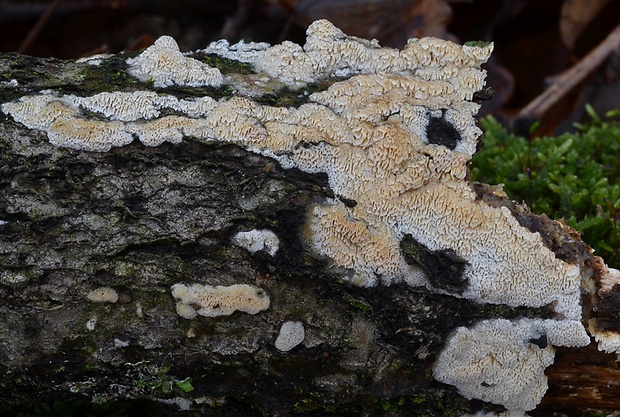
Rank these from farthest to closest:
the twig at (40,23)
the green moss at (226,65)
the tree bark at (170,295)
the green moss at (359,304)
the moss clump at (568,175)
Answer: the twig at (40,23), the moss clump at (568,175), the green moss at (226,65), the green moss at (359,304), the tree bark at (170,295)

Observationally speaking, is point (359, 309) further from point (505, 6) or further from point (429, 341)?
point (505, 6)

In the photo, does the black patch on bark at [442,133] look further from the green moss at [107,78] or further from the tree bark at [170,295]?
the green moss at [107,78]

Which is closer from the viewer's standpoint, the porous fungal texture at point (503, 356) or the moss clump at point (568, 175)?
the porous fungal texture at point (503, 356)

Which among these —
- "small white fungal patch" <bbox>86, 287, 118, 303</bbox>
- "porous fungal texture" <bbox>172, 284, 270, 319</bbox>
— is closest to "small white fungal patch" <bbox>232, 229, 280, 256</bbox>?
"porous fungal texture" <bbox>172, 284, 270, 319</bbox>

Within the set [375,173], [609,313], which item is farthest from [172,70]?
[609,313]

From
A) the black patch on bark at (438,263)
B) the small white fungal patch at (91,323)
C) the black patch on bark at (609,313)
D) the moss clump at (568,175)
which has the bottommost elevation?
the small white fungal patch at (91,323)

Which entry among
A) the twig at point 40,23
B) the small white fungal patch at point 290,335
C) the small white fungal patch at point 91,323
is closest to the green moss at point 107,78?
the small white fungal patch at point 91,323

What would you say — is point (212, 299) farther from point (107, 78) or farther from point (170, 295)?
point (107, 78)

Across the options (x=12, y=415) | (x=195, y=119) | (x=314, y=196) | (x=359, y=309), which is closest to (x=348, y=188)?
(x=314, y=196)
